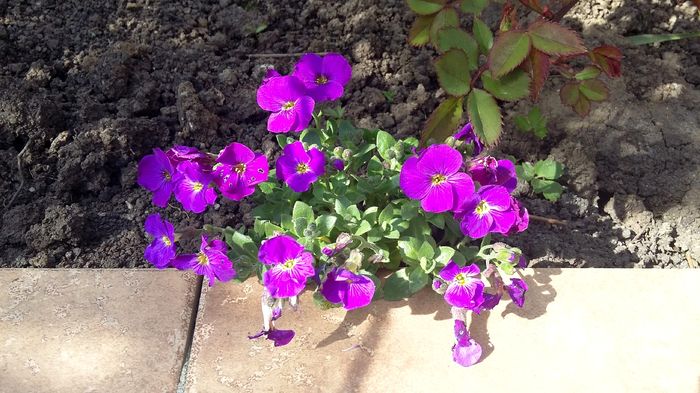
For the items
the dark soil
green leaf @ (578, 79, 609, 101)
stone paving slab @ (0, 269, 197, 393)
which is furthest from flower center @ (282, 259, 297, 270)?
green leaf @ (578, 79, 609, 101)

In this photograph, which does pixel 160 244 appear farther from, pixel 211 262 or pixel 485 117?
pixel 485 117

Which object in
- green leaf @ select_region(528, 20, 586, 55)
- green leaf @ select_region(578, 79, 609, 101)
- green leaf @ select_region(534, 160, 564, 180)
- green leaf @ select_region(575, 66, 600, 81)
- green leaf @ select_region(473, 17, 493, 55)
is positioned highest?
green leaf @ select_region(528, 20, 586, 55)

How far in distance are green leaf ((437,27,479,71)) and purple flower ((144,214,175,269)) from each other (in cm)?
80

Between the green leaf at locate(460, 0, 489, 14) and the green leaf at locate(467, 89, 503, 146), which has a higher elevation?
the green leaf at locate(460, 0, 489, 14)

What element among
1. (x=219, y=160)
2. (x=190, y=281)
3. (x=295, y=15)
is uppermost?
(x=219, y=160)

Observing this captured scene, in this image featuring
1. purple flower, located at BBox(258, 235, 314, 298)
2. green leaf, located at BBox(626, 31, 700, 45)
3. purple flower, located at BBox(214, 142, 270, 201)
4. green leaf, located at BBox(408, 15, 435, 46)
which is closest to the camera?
purple flower, located at BBox(258, 235, 314, 298)

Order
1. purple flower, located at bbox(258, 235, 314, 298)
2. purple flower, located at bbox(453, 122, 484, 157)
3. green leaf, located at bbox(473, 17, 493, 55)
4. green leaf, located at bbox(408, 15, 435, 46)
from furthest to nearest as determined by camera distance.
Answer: green leaf, located at bbox(408, 15, 435, 46) → green leaf, located at bbox(473, 17, 493, 55) → purple flower, located at bbox(453, 122, 484, 157) → purple flower, located at bbox(258, 235, 314, 298)

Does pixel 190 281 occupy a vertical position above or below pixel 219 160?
below

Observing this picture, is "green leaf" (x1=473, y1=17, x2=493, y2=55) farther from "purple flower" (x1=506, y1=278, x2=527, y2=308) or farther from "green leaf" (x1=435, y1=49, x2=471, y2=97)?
"purple flower" (x1=506, y1=278, x2=527, y2=308)

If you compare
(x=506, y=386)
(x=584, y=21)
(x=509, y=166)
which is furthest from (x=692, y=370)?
(x=584, y=21)

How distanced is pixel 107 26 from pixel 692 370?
6.65 feet

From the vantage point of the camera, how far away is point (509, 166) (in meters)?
1.57

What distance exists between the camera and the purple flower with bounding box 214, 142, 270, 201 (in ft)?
4.89

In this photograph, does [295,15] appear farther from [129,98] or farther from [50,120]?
[50,120]
